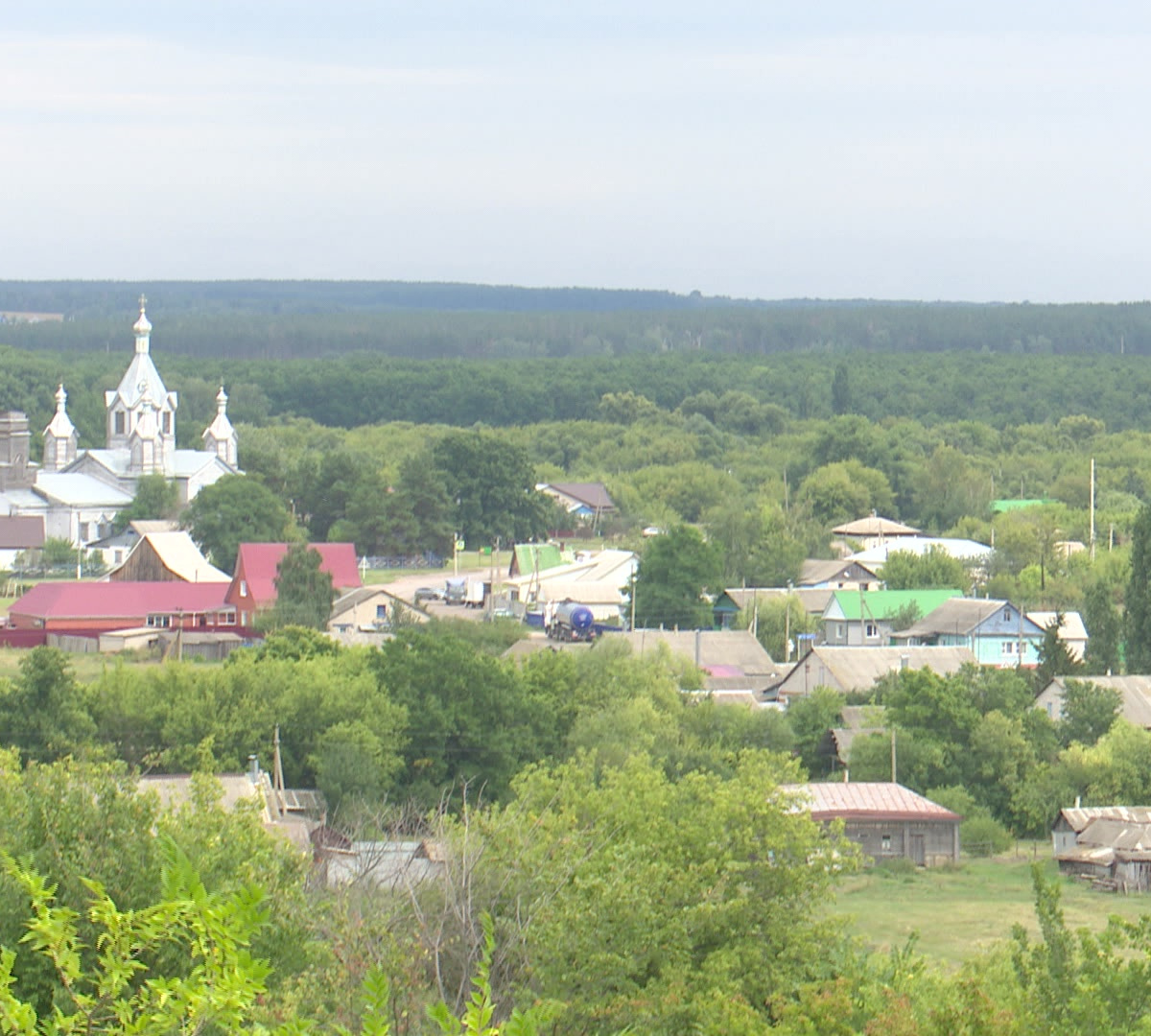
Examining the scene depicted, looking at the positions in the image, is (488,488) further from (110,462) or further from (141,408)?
(110,462)

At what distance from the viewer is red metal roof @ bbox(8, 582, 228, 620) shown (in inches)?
1881

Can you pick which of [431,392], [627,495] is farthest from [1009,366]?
[627,495]

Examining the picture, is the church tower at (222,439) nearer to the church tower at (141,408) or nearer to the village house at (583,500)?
the church tower at (141,408)

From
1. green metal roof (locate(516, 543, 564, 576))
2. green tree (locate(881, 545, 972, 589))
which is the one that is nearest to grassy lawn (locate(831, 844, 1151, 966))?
green tree (locate(881, 545, 972, 589))

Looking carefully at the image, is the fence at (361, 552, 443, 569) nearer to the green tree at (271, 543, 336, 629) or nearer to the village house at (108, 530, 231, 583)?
the village house at (108, 530, 231, 583)

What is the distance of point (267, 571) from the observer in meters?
49.5

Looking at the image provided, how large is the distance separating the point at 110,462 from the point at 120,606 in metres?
25.5

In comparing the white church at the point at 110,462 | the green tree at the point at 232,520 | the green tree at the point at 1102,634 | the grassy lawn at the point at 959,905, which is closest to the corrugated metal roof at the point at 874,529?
the green tree at the point at 232,520

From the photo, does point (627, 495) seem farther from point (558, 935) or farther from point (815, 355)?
point (815, 355)

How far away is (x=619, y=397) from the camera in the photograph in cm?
11656

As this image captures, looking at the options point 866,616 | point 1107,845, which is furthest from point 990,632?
point 1107,845

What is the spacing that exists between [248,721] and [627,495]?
5004cm

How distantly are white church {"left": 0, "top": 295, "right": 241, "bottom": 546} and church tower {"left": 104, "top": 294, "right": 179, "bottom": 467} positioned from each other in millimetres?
32

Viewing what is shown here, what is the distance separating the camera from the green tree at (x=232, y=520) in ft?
201
